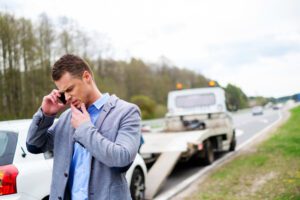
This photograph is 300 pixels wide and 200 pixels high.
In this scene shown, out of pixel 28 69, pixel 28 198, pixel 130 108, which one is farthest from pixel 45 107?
pixel 28 69

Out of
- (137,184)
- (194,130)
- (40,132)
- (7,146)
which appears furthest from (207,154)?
(40,132)

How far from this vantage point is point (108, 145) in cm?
201

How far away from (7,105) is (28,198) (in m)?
9.00

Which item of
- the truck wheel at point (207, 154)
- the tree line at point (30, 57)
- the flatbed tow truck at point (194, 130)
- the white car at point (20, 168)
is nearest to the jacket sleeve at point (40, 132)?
the white car at point (20, 168)

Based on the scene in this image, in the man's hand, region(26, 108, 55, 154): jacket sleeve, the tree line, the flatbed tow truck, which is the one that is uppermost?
the tree line

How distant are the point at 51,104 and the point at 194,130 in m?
9.56

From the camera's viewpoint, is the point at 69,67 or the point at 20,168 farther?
the point at 20,168

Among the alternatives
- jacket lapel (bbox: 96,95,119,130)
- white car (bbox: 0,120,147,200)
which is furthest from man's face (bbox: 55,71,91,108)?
→ white car (bbox: 0,120,147,200)

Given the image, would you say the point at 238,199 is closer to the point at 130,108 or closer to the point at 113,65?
the point at 130,108

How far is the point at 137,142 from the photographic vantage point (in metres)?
2.17

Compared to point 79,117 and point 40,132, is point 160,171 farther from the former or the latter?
point 79,117

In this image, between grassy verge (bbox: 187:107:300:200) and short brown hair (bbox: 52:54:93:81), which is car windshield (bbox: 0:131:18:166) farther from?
grassy verge (bbox: 187:107:300:200)

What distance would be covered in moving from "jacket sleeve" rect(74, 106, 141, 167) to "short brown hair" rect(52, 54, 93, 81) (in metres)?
0.32

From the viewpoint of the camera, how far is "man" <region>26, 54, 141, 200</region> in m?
2.04
